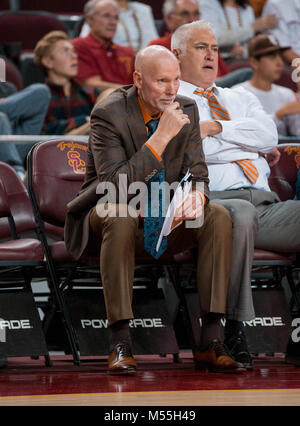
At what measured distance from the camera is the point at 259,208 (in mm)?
3543

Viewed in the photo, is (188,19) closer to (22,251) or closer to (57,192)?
(57,192)

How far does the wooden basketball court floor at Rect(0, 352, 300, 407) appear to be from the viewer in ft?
7.11

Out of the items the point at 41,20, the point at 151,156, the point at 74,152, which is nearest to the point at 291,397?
the point at 151,156

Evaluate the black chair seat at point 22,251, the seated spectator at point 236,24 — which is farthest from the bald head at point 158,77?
the seated spectator at point 236,24

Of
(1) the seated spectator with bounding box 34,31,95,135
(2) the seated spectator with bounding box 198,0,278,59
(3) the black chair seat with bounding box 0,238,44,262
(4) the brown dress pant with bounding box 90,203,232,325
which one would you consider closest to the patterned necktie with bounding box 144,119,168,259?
(4) the brown dress pant with bounding box 90,203,232,325

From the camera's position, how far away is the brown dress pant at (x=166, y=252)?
2893mm

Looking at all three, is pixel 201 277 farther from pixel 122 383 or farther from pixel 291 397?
pixel 291 397

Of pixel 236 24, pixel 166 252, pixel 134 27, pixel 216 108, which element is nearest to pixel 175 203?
pixel 166 252

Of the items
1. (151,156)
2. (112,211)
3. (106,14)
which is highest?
(106,14)

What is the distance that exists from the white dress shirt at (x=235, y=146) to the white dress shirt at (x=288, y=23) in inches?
139

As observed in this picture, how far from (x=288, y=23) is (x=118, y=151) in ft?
14.6

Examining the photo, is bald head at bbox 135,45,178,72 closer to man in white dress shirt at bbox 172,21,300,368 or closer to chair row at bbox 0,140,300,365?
man in white dress shirt at bbox 172,21,300,368

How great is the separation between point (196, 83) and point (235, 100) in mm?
199

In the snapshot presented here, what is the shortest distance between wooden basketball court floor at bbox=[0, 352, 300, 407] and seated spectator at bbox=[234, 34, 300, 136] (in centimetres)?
245
